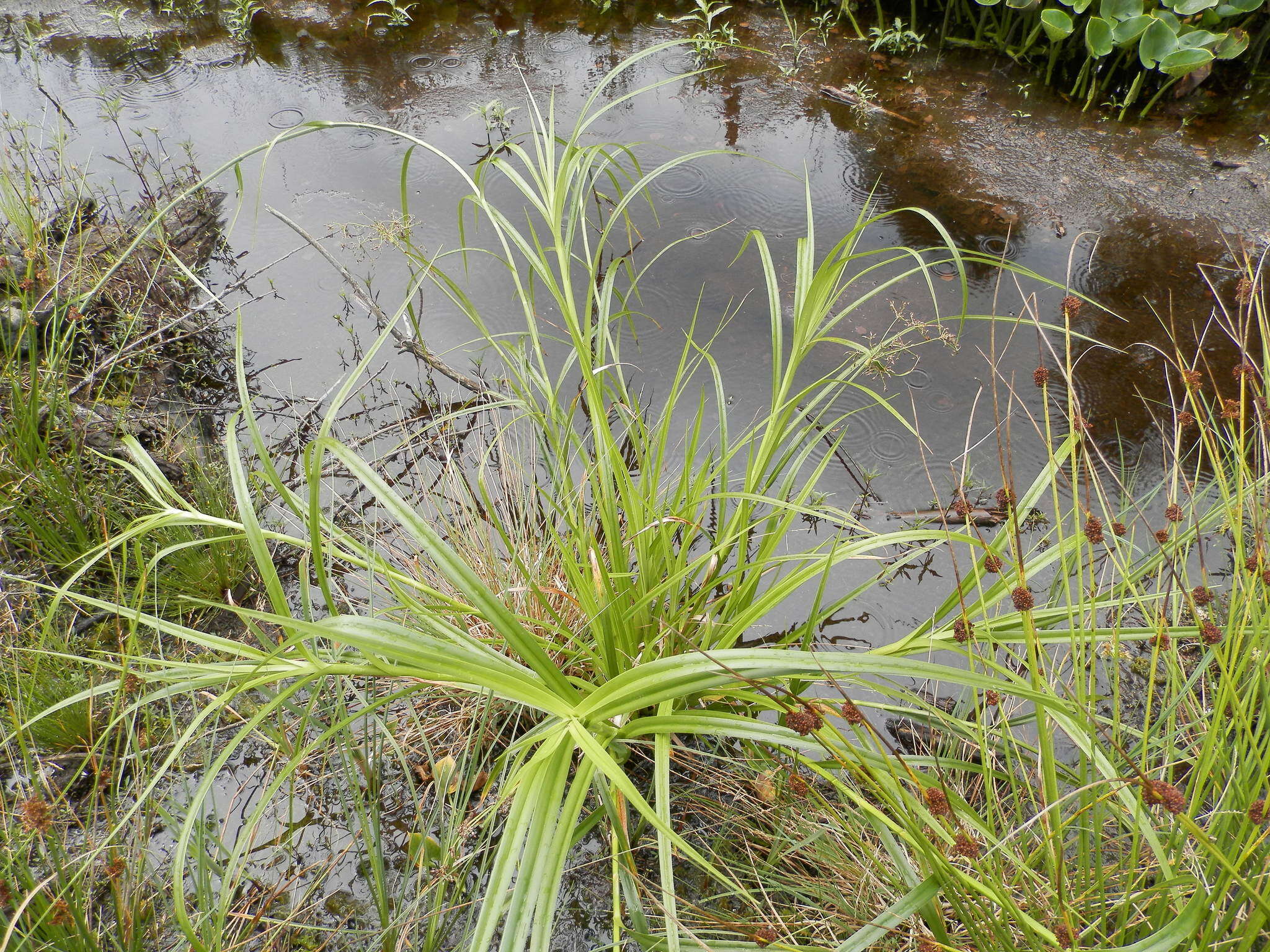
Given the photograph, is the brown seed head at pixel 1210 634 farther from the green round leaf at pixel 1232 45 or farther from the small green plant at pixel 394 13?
the small green plant at pixel 394 13

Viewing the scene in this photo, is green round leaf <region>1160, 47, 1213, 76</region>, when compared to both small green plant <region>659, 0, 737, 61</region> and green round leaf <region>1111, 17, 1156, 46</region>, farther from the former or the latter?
small green plant <region>659, 0, 737, 61</region>

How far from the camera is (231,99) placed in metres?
3.17

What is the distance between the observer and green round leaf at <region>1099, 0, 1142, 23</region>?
2816 mm

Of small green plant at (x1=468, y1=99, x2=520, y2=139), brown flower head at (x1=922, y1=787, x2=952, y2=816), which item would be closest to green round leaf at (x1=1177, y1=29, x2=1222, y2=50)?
small green plant at (x1=468, y1=99, x2=520, y2=139)

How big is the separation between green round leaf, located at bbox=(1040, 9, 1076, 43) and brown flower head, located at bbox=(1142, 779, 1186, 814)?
2.93m

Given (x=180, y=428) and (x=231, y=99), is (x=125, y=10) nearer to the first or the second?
(x=231, y=99)

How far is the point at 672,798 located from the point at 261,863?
0.72 meters

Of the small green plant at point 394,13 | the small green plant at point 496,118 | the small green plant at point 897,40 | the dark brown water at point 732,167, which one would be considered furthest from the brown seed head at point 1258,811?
the small green plant at point 394,13

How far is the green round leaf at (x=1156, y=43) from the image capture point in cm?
275

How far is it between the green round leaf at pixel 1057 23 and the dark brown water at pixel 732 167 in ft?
0.82

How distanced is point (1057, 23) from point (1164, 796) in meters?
3.01

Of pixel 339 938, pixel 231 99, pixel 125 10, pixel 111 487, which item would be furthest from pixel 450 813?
pixel 125 10

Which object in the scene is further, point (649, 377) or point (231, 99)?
point (231, 99)

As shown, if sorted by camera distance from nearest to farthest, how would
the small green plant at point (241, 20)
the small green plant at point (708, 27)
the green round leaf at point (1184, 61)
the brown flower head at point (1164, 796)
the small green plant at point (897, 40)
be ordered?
the brown flower head at point (1164, 796) → the green round leaf at point (1184, 61) → the small green plant at point (708, 27) → the small green plant at point (897, 40) → the small green plant at point (241, 20)
